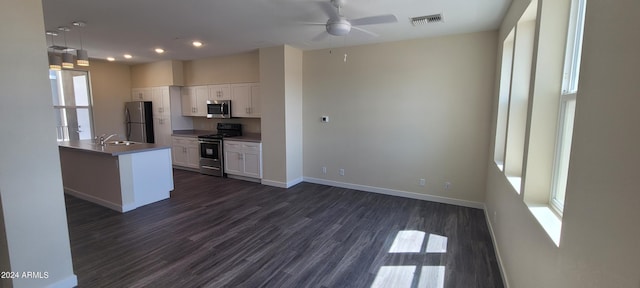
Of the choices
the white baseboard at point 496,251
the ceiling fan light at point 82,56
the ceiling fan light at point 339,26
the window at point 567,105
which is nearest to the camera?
the window at point 567,105

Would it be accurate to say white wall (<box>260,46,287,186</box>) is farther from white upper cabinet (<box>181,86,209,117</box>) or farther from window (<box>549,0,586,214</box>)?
window (<box>549,0,586,214</box>)

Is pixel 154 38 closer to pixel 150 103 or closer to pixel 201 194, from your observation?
pixel 201 194

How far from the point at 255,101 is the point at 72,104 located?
463 centimetres

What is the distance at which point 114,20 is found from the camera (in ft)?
12.0

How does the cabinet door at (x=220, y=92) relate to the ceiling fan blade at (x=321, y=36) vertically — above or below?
below

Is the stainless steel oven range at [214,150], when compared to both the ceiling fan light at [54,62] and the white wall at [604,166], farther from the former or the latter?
the white wall at [604,166]

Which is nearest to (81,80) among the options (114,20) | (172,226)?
(114,20)

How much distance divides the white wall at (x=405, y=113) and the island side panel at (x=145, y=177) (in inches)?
103

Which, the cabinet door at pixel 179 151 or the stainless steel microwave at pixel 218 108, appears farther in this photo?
the cabinet door at pixel 179 151

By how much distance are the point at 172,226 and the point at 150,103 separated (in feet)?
16.0

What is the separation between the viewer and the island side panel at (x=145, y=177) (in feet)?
13.4

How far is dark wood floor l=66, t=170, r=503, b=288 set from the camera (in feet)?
8.29

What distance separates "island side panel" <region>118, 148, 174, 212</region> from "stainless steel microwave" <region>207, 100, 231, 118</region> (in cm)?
191

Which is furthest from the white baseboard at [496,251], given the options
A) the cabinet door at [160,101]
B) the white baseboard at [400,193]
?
the cabinet door at [160,101]
